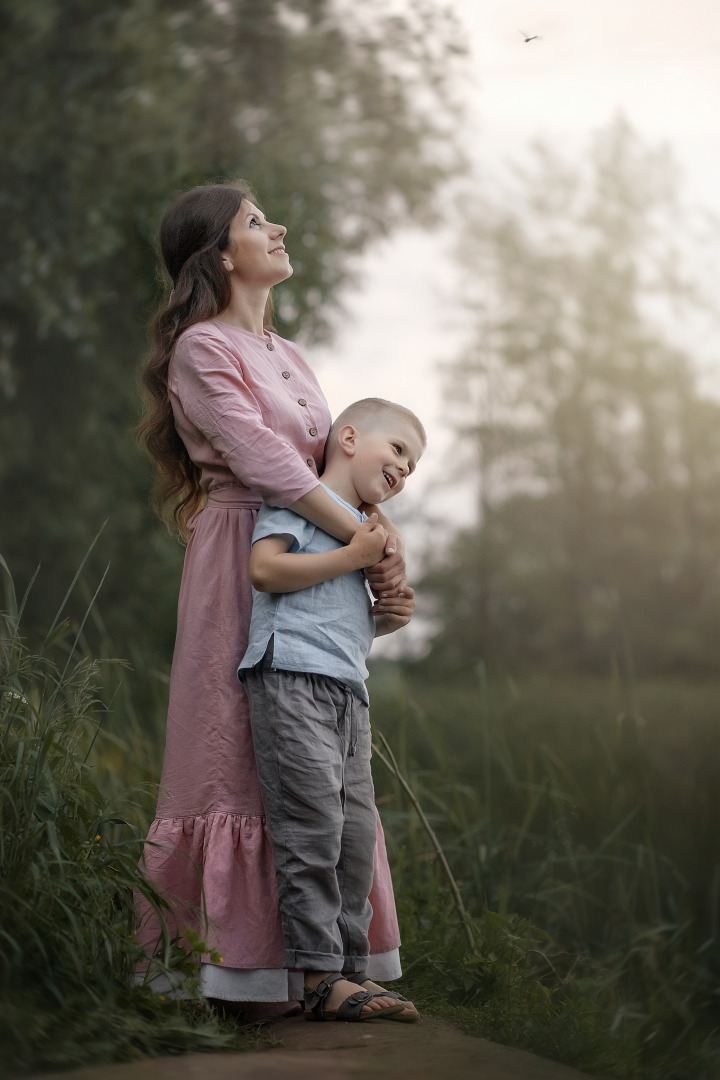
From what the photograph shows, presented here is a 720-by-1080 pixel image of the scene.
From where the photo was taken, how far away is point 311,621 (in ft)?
6.86

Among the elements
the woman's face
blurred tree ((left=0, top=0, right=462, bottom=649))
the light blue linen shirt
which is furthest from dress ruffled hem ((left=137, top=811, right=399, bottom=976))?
blurred tree ((left=0, top=0, right=462, bottom=649))

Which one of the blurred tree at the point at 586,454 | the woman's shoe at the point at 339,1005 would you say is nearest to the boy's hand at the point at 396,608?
the woman's shoe at the point at 339,1005

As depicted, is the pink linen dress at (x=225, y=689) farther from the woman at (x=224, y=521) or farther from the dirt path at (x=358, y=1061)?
the dirt path at (x=358, y=1061)

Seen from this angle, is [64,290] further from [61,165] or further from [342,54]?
[342,54]

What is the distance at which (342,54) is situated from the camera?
23.9 ft

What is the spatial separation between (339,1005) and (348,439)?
3.46 feet

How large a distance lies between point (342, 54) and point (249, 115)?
86cm

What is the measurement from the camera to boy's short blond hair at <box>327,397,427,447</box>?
2.26m

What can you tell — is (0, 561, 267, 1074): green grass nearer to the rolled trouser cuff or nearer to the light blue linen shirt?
the rolled trouser cuff

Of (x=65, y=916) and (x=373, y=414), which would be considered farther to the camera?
Answer: (x=373, y=414)

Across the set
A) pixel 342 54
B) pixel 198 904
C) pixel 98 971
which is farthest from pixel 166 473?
pixel 342 54

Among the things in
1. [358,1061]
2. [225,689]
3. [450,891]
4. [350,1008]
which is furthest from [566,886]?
[358,1061]

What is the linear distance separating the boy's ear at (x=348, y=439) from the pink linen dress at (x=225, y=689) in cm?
8

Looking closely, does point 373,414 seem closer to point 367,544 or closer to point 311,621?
point 367,544
